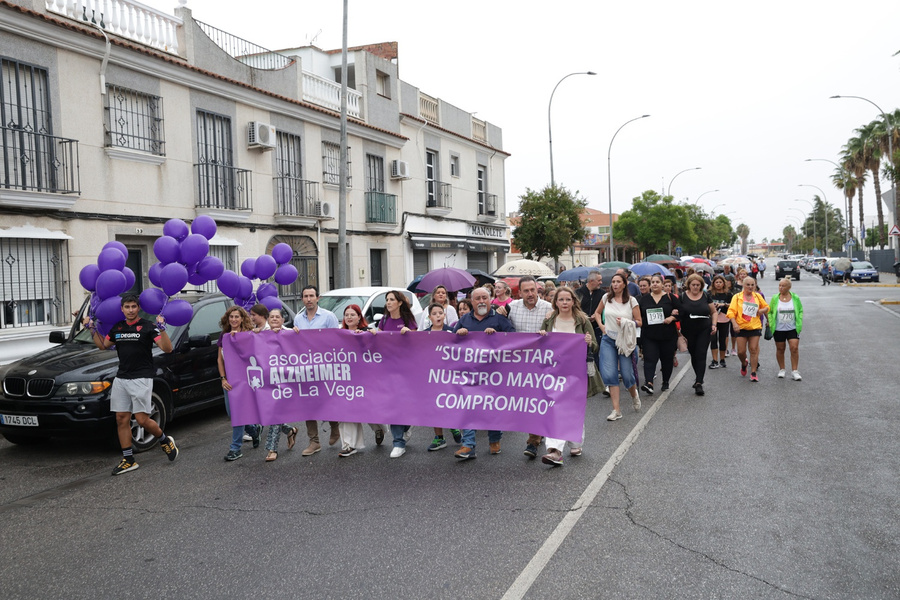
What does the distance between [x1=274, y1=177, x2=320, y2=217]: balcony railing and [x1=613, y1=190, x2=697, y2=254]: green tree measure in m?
48.9

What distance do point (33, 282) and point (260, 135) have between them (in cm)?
723

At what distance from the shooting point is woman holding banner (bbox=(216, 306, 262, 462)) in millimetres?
7562

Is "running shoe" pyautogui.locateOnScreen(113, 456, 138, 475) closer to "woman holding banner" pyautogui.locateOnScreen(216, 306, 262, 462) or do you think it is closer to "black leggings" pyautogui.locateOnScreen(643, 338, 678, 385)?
"woman holding banner" pyautogui.locateOnScreen(216, 306, 262, 462)

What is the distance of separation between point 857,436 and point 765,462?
1.63 metres

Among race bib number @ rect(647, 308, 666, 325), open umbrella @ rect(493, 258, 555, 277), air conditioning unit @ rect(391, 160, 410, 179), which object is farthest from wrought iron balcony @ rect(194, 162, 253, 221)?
race bib number @ rect(647, 308, 666, 325)

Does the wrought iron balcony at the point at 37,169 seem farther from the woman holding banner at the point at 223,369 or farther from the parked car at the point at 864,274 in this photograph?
the parked car at the point at 864,274

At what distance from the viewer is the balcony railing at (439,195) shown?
28806mm

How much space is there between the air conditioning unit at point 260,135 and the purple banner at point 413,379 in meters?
11.9

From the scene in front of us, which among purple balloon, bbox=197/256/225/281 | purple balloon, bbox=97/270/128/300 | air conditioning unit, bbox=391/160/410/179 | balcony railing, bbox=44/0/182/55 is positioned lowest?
purple balloon, bbox=97/270/128/300

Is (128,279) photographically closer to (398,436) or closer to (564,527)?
(398,436)

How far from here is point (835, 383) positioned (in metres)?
10.9

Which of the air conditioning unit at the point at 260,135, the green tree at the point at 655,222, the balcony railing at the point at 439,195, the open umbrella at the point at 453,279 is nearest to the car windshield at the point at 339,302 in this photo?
the open umbrella at the point at 453,279

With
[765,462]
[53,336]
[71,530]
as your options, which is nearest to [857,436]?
[765,462]

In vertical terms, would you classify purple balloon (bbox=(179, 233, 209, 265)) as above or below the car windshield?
above
